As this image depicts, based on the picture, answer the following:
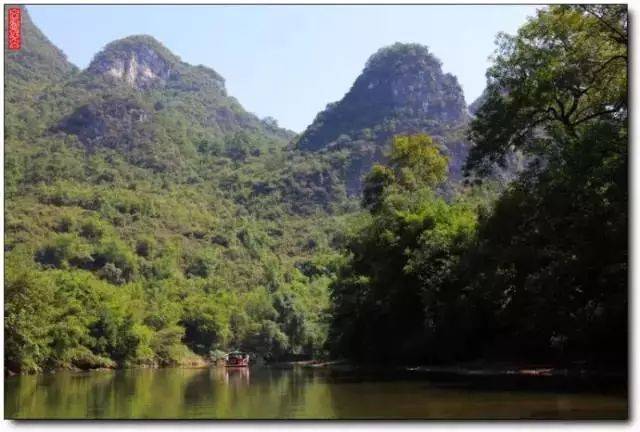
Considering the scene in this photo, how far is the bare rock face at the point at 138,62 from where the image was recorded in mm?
160875

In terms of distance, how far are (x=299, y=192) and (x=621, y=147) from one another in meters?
94.2

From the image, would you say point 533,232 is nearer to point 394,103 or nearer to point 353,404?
point 353,404

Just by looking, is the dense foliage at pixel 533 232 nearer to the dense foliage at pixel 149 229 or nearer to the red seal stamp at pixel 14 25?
the red seal stamp at pixel 14 25

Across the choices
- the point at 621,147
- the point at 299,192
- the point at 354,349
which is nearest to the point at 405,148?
the point at 354,349

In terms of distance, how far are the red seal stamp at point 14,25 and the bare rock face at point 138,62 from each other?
147596 millimetres

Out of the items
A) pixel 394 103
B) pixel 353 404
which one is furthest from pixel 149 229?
pixel 353 404

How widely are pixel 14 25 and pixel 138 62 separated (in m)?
168

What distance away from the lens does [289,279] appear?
298 ft

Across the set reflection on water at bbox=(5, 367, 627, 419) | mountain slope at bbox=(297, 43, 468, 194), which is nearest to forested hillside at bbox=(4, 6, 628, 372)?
mountain slope at bbox=(297, 43, 468, 194)

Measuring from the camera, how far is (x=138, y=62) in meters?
172

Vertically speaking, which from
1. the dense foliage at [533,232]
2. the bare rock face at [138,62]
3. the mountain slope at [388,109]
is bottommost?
the dense foliage at [533,232]

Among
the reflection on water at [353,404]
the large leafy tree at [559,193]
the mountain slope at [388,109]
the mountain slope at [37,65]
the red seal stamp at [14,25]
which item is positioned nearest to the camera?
the reflection on water at [353,404]

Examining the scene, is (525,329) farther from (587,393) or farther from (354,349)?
(354,349)

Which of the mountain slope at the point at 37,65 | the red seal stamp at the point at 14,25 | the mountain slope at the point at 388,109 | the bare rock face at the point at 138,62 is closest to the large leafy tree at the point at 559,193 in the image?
the red seal stamp at the point at 14,25
